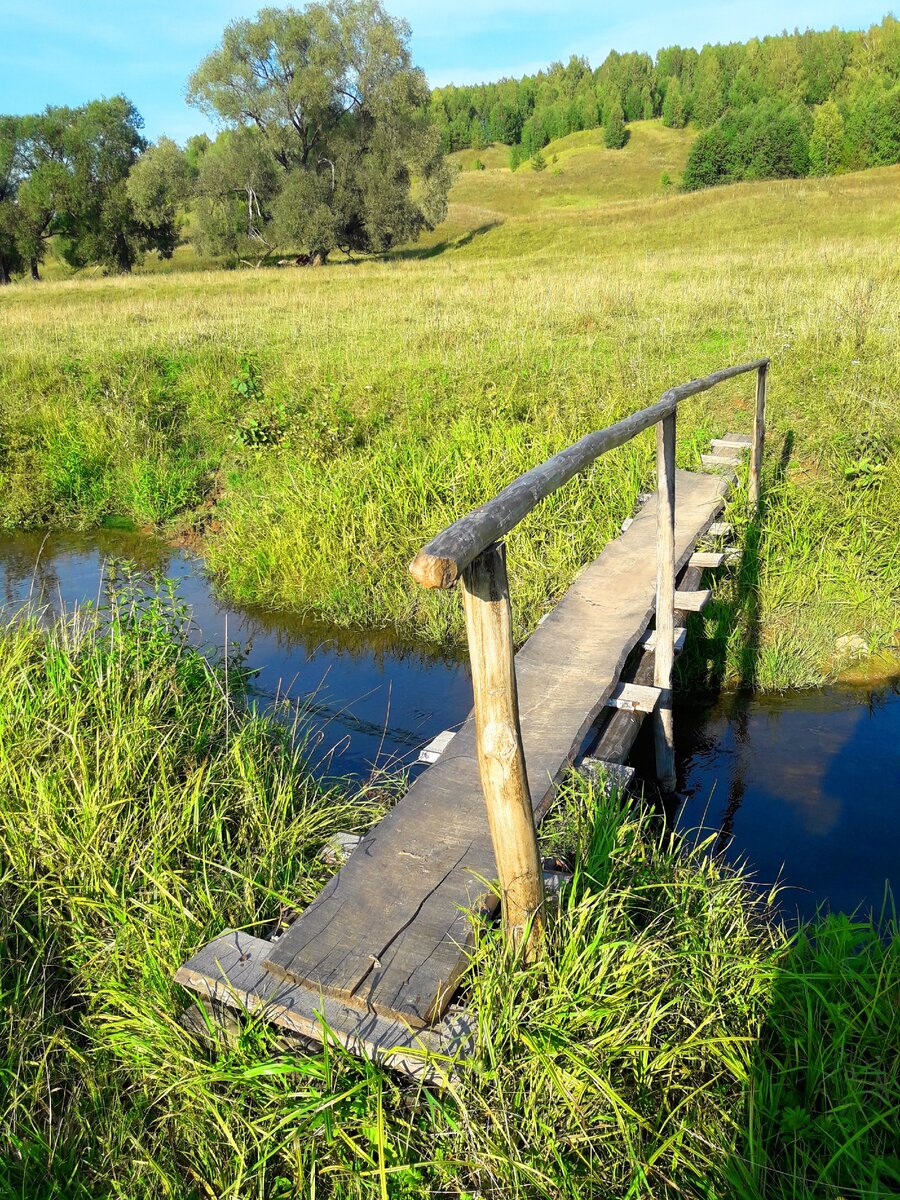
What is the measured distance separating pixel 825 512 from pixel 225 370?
26.3 ft

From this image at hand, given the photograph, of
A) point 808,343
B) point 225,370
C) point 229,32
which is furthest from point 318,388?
point 229,32

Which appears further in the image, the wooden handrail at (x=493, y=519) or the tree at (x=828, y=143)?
the tree at (x=828, y=143)

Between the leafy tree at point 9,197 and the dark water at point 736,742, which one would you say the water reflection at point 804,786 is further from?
the leafy tree at point 9,197

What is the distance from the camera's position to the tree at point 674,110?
100 m

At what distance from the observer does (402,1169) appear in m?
2.12

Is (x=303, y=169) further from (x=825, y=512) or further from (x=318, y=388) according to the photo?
(x=825, y=512)

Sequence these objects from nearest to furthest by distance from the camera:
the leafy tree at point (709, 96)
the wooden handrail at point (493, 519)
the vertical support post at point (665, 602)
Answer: the wooden handrail at point (493, 519)
the vertical support post at point (665, 602)
the leafy tree at point (709, 96)

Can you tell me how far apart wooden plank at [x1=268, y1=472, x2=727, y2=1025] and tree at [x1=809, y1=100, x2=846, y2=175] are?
70.0 m

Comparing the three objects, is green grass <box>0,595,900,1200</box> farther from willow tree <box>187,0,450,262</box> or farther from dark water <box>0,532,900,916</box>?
willow tree <box>187,0,450,262</box>

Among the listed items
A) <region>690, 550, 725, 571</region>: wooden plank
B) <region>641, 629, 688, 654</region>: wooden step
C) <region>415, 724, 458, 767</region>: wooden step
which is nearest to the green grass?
<region>415, 724, 458, 767</region>: wooden step

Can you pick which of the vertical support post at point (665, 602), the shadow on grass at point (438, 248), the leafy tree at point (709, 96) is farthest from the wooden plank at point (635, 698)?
the leafy tree at point (709, 96)

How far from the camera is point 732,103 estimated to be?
93.4 m

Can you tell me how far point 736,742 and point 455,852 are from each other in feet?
9.52

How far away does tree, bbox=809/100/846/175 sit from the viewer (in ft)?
203
